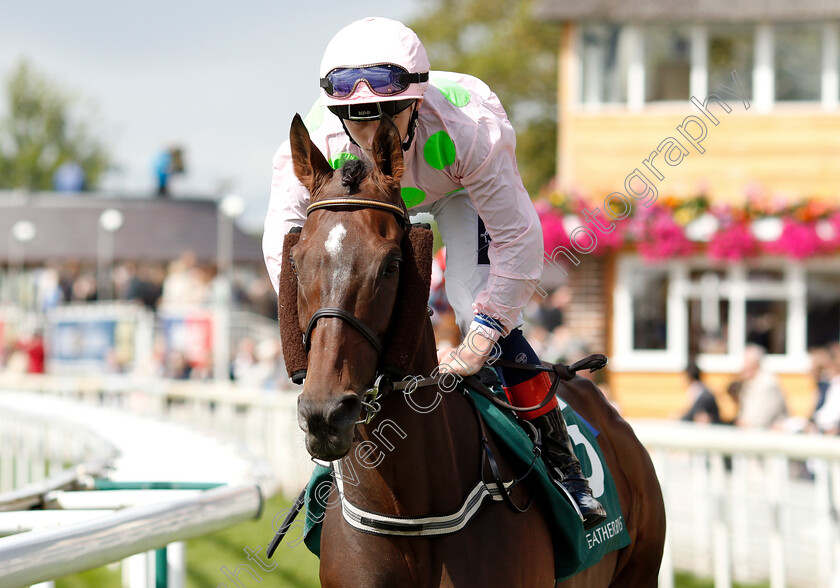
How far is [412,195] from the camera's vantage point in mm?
2773

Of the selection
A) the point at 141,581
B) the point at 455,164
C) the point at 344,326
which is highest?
the point at 455,164

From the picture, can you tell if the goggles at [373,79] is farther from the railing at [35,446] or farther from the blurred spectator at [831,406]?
the blurred spectator at [831,406]

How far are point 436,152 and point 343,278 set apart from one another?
629 mm

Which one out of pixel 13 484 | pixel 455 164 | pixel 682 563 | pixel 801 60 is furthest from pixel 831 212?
pixel 455 164

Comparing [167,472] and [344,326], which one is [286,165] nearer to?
[344,326]

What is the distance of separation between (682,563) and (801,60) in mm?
10188

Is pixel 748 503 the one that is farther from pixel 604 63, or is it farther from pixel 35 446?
pixel 604 63

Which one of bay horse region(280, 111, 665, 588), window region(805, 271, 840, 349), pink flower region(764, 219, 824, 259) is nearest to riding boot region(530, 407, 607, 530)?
bay horse region(280, 111, 665, 588)

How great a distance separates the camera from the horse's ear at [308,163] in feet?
7.62

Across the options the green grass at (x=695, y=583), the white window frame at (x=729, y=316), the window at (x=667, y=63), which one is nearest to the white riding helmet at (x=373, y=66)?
the green grass at (x=695, y=583)

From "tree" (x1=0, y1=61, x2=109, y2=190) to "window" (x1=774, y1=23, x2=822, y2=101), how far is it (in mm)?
44383

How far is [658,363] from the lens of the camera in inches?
534

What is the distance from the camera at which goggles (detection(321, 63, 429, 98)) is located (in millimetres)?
2420

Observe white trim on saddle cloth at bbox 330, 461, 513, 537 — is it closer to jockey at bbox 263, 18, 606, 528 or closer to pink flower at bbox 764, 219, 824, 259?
jockey at bbox 263, 18, 606, 528
